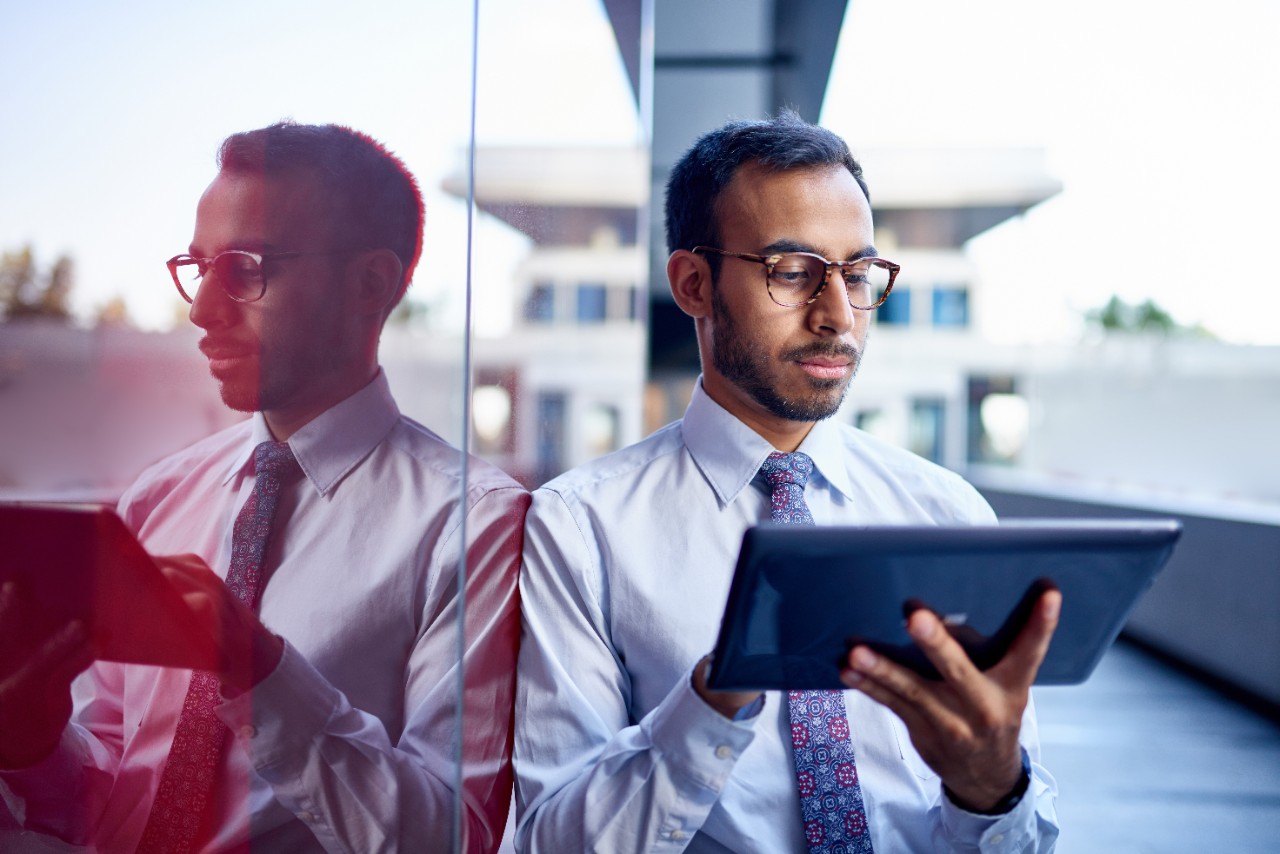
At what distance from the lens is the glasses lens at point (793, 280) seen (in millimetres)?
1230

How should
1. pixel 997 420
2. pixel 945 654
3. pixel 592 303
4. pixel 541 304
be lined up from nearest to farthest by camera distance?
pixel 945 654
pixel 541 304
pixel 592 303
pixel 997 420

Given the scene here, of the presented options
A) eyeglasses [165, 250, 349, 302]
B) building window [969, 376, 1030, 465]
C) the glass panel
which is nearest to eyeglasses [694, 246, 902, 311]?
the glass panel

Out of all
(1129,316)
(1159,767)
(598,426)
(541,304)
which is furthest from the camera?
(1129,316)

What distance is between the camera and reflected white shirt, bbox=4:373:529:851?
620 mm

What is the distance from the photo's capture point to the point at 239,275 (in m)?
0.63

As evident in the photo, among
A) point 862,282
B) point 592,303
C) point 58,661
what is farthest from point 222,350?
point 592,303

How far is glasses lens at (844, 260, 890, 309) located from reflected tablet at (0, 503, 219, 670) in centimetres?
92

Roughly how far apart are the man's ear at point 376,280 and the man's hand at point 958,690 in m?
0.51

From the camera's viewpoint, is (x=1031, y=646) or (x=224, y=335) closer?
(x=224, y=335)

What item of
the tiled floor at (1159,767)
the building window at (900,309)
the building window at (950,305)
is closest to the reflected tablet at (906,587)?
the tiled floor at (1159,767)

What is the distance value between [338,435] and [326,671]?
0.19 metres

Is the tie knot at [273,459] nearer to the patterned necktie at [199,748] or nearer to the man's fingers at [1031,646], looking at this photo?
the patterned necktie at [199,748]

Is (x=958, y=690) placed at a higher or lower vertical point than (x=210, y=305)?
lower

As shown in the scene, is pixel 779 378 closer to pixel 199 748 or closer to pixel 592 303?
pixel 199 748
